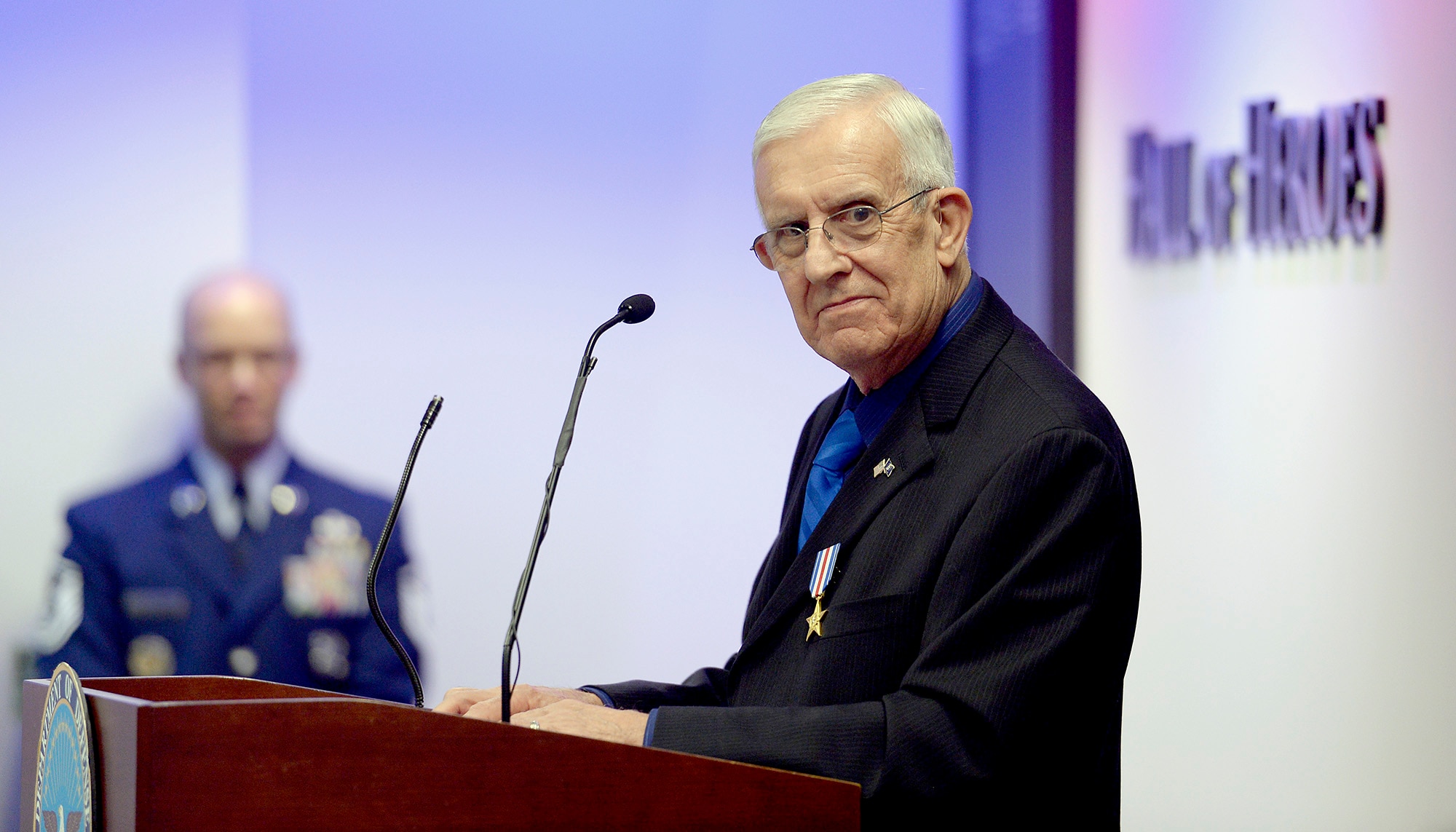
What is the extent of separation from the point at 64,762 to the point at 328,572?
2087 mm

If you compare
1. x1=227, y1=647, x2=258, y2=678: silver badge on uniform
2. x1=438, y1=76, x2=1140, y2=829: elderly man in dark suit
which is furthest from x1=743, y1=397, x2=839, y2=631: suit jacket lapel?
x1=227, y1=647, x2=258, y2=678: silver badge on uniform

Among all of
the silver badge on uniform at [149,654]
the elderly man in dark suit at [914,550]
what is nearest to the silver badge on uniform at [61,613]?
the silver badge on uniform at [149,654]

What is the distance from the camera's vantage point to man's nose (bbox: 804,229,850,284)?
1.63m

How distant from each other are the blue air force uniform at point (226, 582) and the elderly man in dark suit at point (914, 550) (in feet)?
5.49

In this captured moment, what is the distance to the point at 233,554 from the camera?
311 cm

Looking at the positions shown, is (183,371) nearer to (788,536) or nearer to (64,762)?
(788,536)

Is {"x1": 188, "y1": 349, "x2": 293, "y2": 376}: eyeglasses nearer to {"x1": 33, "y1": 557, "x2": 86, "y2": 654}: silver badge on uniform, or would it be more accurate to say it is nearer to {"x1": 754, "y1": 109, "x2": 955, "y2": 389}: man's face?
{"x1": 33, "y1": 557, "x2": 86, "y2": 654}: silver badge on uniform

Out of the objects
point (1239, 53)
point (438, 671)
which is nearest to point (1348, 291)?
point (1239, 53)

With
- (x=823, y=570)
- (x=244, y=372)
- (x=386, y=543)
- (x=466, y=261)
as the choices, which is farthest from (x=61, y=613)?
(x=823, y=570)

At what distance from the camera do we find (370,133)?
11.2 ft

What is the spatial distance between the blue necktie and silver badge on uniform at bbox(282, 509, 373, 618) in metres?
1.74

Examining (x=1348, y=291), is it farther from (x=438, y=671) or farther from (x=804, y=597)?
(x=438, y=671)

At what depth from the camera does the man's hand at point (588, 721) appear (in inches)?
48.8

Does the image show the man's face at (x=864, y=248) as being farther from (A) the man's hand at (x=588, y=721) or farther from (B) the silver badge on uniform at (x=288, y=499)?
(B) the silver badge on uniform at (x=288, y=499)
